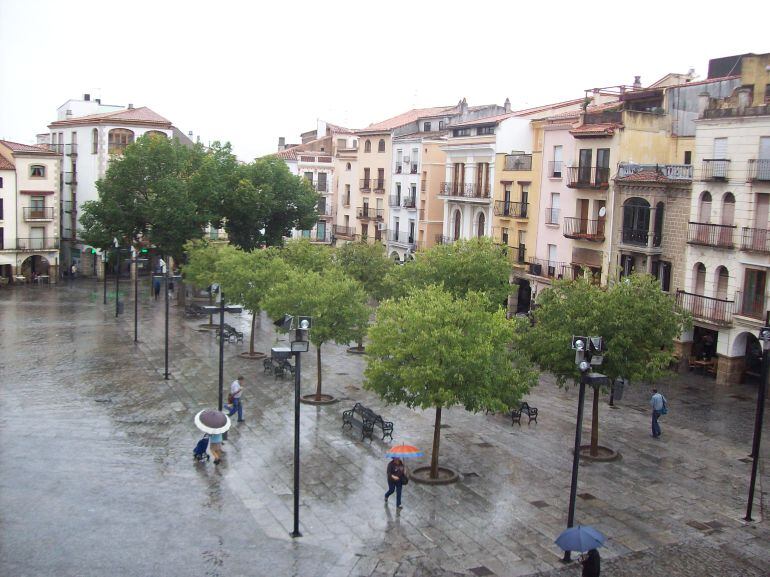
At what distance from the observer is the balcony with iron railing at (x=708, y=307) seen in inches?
1403

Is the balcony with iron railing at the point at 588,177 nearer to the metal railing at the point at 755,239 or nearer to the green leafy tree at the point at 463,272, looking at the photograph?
the green leafy tree at the point at 463,272

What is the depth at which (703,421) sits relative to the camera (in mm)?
29922

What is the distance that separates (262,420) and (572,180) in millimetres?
25547

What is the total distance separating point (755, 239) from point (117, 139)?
54.3 meters

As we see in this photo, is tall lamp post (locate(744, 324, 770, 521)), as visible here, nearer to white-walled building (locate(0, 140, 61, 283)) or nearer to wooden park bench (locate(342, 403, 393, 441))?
wooden park bench (locate(342, 403, 393, 441))

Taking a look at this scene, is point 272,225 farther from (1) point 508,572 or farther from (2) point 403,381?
(1) point 508,572

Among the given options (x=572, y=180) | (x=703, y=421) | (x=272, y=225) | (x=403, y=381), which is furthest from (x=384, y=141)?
(x=403, y=381)

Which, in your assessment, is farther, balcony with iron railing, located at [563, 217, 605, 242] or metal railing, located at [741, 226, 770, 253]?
balcony with iron railing, located at [563, 217, 605, 242]

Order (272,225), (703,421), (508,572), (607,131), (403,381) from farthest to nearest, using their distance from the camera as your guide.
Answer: (272,225)
(607,131)
(703,421)
(403,381)
(508,572)

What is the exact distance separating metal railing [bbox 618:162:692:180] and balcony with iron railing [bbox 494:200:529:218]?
30.0ft

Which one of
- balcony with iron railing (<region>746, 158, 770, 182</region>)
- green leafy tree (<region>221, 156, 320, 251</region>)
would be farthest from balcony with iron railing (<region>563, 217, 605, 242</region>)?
green leafy tree (<region>221, 156, 320, 251</region>)

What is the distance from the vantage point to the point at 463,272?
38000 millimetres

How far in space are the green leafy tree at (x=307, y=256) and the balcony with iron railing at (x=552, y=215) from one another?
45.7ft

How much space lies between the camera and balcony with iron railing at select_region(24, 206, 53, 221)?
6488 centimetres
